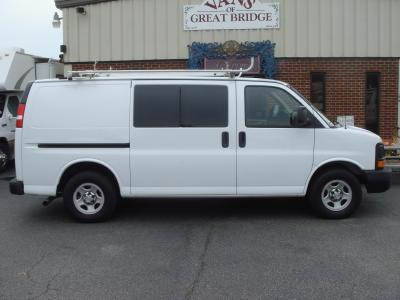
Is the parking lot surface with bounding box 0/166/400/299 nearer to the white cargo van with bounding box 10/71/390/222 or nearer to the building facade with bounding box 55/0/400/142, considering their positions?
the white cargo van with bounding box 10/71/390/222

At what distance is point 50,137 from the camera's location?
7117mm

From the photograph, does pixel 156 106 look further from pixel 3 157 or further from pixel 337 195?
pixel 3 157

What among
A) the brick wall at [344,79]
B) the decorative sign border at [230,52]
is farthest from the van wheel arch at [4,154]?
the decorative sign border at [230,52]

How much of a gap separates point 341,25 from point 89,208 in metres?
8.59

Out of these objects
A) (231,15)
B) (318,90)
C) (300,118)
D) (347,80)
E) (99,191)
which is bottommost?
(99,191)

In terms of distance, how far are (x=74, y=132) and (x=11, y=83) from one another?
265 inches

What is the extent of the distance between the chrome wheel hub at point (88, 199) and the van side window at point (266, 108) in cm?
221

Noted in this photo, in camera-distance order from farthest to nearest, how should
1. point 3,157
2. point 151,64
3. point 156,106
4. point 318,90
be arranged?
point 318,90
point 151,64
point 3,157
point 156,106

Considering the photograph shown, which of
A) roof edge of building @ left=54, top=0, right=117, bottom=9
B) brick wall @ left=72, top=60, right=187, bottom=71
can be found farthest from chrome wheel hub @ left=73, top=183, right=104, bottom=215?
roof edge of building @ left=54, top=0, right=117, bottom=9

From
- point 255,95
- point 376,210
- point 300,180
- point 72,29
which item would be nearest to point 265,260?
point 300,180

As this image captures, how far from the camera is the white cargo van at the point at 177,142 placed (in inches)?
279

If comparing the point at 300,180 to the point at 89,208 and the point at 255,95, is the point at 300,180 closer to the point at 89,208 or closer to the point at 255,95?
the point at 255,95

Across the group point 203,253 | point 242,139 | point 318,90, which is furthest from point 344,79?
point 203,253

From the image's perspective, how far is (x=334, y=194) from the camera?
7273 mm
